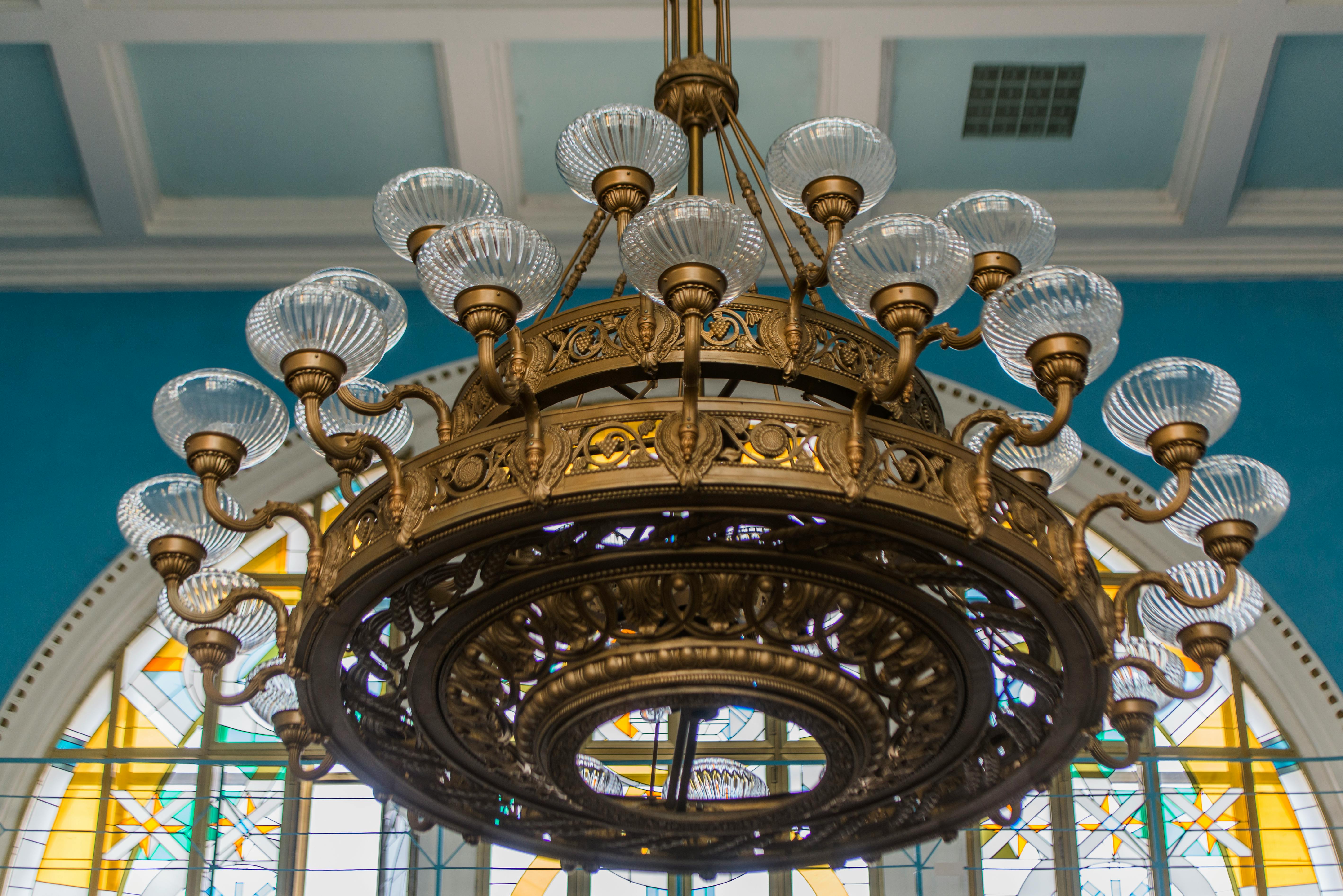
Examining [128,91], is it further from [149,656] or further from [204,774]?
[204,774]

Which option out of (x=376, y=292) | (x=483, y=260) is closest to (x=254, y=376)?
(x=376, y=292)

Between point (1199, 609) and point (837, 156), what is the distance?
3.09ft

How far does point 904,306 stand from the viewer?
200 centimetres

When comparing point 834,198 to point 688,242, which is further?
point 834,198

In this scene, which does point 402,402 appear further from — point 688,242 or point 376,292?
point 688,242

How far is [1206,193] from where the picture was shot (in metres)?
5.07

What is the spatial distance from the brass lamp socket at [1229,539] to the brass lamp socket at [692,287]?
3.10 feet

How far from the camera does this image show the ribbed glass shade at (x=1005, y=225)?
2549mm

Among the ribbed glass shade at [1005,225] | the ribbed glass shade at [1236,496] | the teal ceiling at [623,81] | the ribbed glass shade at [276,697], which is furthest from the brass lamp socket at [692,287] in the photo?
the teal ceiling at [623,81]

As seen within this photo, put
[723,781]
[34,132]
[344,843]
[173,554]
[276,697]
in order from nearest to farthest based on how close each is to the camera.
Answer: [173,554] → [276,697] → [723,781] → [344,843] → [34,132]

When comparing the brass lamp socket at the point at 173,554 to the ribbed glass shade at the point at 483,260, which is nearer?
the ribbed glass shade at the point at 483,260

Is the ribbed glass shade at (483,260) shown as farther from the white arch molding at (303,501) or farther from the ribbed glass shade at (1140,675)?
the white arch molding at (303,501)

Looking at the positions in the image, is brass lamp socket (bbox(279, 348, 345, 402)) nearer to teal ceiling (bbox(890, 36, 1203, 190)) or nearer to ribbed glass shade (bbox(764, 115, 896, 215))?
ribbed glass shade (bbox(764, 115, 896, 215))

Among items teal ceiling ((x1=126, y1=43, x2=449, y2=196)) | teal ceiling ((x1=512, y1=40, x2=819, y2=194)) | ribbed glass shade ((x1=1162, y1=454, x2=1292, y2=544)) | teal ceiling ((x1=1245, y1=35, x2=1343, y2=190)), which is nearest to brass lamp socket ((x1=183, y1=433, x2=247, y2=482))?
ribbed glass shade ((x1=1162, y1=454, x2=1292, y2=544))
